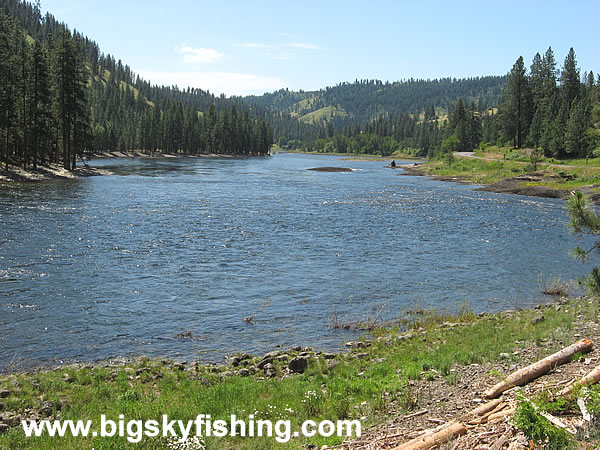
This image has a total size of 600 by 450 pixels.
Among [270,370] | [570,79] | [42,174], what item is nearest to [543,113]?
[570,79]

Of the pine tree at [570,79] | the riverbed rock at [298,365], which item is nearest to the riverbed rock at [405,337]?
the riverbed rock at [298,365]

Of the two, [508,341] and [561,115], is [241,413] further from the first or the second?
[561,115]

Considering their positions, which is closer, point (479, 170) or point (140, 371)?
point (140, 371)

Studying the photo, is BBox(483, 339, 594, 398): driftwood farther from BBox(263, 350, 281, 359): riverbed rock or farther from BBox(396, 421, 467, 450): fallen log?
BBox(263, 350, 281, 359): riverbed rock

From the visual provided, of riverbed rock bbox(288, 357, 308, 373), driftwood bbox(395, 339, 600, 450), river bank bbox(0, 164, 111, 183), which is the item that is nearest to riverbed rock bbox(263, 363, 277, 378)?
riverbed rock bbox(288, 357, 308, 373)

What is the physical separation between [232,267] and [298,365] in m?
12.7

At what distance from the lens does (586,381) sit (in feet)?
27.9

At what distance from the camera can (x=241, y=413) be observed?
33.7 ft

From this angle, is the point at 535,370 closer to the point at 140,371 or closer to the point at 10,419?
the point at 140,371

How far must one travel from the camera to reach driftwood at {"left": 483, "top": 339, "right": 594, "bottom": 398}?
9633 mm

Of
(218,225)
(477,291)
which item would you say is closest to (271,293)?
(477,291)

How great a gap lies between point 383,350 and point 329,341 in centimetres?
211

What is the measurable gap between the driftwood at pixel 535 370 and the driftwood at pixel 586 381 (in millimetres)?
1229

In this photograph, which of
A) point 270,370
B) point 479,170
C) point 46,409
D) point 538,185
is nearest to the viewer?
point 46,409
